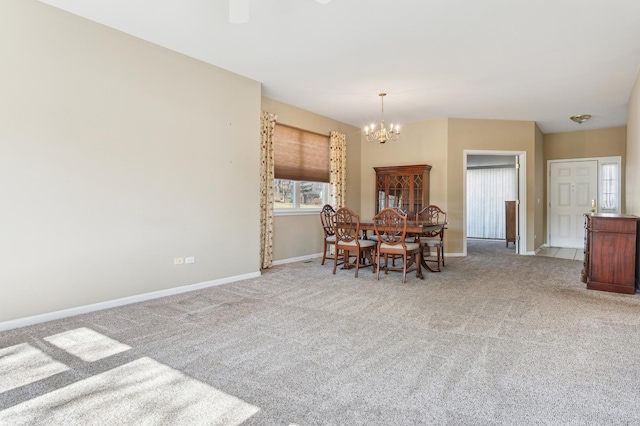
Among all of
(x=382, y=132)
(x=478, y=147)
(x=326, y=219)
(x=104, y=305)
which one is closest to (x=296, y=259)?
(x=326, y=219)

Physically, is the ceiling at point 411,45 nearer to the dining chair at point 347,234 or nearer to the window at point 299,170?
the window at point 299,170

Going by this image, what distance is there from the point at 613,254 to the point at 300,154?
462 cm

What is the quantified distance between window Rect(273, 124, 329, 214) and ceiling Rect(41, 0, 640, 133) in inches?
27.1

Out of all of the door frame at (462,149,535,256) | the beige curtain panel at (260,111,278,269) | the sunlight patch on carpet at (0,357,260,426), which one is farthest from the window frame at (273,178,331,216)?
the sunlight patch on carpet at (0,357,260,426)

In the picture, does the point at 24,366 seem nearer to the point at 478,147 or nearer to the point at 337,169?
the point at 337,169

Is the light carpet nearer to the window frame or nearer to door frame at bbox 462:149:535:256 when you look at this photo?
the window frame

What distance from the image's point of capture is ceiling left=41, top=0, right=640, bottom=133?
3.09 meters

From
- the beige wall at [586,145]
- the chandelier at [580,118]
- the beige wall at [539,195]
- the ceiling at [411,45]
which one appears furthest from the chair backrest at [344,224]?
the beige wall at [586,145]

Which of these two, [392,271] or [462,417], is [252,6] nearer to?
[462,417]

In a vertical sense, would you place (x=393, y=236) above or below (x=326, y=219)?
below

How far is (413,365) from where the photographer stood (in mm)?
2188

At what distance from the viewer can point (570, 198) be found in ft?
26.7

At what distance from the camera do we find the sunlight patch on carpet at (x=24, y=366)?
1989 mm

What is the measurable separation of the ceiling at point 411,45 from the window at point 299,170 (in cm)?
69
